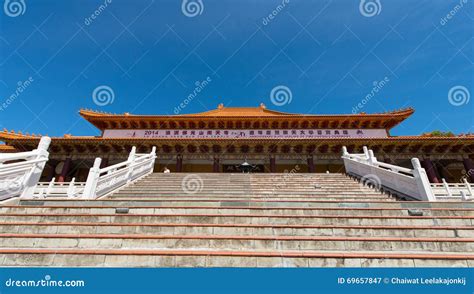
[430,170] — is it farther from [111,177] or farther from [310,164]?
[111,177]

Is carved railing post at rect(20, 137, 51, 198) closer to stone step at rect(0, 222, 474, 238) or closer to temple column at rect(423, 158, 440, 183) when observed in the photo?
stone step at rect(0, 222, 474, 238)

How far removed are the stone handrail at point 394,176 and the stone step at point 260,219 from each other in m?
2.27

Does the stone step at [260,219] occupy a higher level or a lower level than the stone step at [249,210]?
lower

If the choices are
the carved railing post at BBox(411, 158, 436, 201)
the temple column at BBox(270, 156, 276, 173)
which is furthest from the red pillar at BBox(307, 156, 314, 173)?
the carved railing post at BBox(411, 158, 436, 201)

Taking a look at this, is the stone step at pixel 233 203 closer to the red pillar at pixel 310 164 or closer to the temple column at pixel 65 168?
the red pillar at pixel 310 164

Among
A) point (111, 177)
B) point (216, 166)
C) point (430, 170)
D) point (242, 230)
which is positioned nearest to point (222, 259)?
point (242, 230)

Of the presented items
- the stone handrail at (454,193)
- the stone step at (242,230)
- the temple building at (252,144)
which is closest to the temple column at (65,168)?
the temple building at (252,144)

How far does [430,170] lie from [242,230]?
1682 centimetres

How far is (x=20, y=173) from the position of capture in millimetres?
5418

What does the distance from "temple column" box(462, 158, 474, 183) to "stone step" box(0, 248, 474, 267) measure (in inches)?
677

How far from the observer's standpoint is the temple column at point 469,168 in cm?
1498

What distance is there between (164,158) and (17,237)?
1347cm

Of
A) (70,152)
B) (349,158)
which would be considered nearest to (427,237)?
(349,158)
